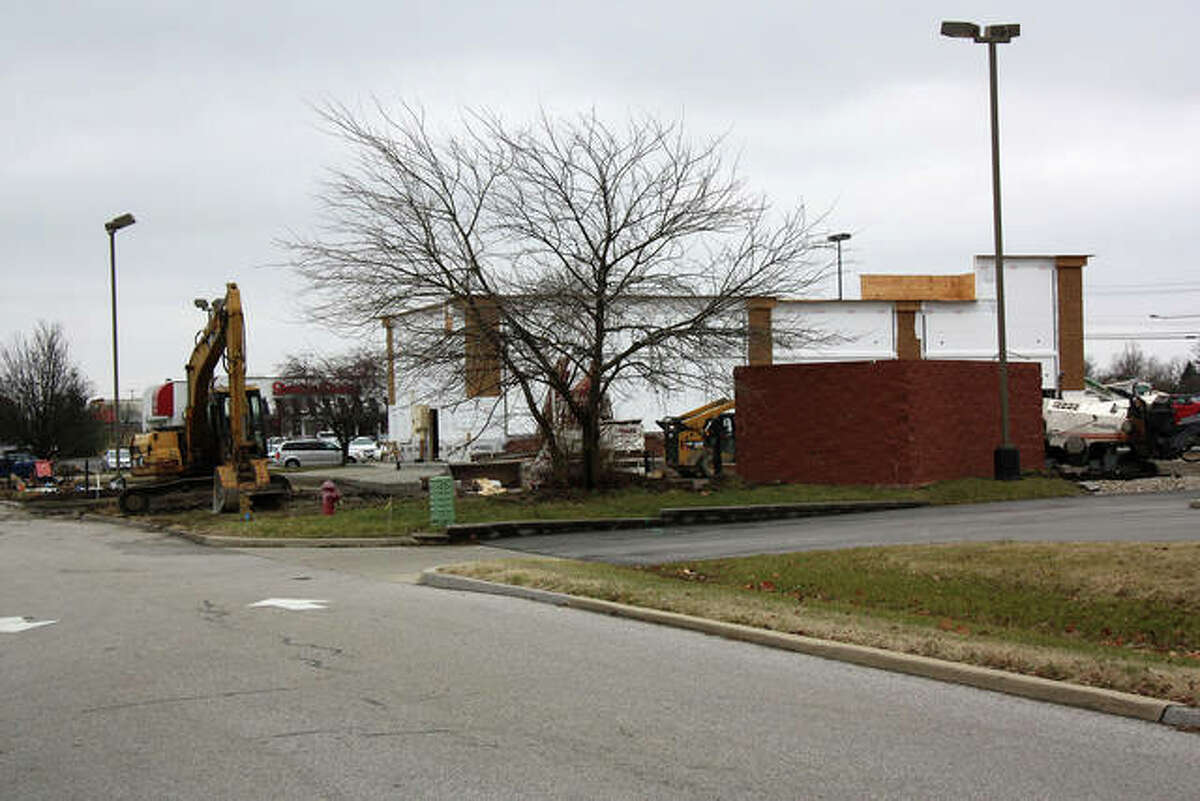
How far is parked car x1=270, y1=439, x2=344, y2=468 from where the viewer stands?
210 feet

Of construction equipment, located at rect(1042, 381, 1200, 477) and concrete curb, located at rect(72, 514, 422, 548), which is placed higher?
construction equipment, located at rect(1042, 381, 1200, 477)

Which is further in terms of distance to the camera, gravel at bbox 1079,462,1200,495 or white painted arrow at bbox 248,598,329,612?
gravel at bbox 1079,462,1200,495

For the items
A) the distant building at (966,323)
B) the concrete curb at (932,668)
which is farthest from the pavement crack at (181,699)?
the distant building at (966,323)

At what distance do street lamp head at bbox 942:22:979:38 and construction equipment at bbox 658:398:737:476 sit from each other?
1063 centimetres

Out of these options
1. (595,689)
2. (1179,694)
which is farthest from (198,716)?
(1179,694)

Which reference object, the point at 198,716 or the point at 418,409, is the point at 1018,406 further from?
the point at 418,409

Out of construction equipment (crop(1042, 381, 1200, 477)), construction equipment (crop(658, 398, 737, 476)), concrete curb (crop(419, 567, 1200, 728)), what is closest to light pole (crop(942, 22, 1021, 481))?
construction equipment (crop(1042, 381, 1200, 477))

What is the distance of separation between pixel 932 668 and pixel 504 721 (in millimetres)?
3429

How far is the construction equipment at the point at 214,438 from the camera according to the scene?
91.6 feet

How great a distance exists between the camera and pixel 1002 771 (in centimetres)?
630

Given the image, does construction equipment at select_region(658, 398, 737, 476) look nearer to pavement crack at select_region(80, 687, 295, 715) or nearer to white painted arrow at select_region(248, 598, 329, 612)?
white painted arrow at select_region(248, 598, 329, 612)

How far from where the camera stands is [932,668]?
881cm

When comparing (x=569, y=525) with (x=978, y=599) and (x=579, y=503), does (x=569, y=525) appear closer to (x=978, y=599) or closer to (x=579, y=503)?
(x=579, y=503)

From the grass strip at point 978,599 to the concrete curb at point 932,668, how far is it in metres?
Result: 0.18
